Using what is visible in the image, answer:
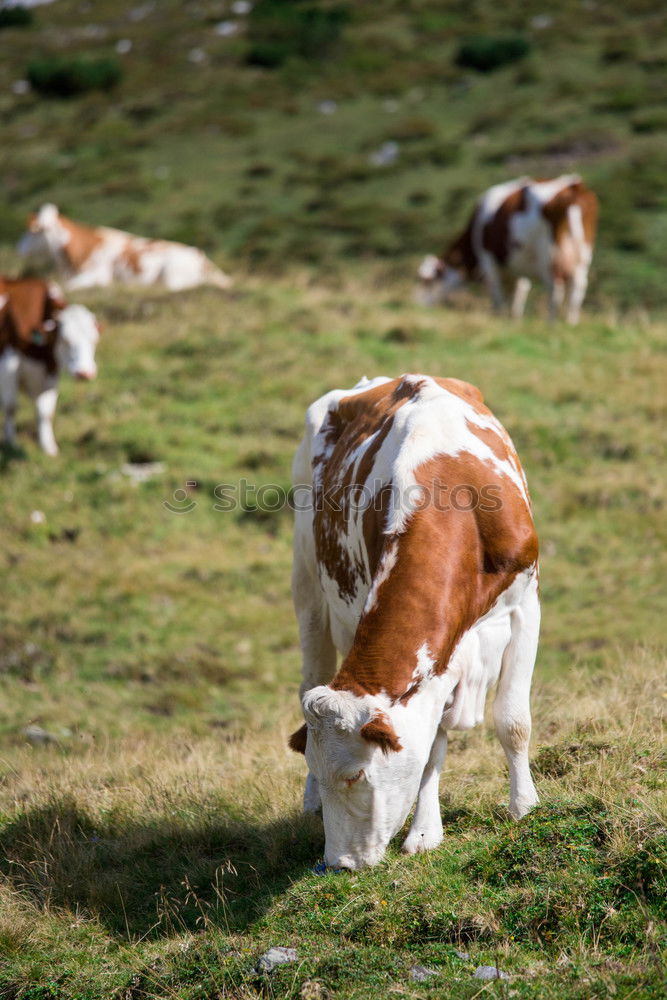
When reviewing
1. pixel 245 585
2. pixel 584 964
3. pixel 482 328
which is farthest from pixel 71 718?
pixel 482 328

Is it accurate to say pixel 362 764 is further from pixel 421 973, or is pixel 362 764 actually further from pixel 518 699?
pixel 518 699

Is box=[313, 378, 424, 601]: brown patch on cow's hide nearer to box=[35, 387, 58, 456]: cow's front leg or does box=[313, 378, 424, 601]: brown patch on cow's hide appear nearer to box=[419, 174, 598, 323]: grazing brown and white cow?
box=[35, 387, 58, 456]: cow's front leg

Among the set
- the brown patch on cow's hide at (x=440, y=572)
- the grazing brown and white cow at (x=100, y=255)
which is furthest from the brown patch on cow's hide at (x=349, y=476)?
the grazing brown and white cow at (x=100, y=255)

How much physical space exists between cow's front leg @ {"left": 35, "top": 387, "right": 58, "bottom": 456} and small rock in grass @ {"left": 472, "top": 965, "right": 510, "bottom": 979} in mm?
10310

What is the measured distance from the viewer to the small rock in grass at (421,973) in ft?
12.6

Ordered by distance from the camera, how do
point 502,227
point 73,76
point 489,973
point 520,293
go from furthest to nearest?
point 73,76
point 520,293
point 502,227
point 489,973

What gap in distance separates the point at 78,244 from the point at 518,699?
1865cm

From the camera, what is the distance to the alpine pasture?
4184 mm

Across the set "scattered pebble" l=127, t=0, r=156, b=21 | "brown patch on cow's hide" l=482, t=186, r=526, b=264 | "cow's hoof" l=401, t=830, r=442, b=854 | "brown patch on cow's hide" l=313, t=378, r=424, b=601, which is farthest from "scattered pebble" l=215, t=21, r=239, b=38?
"cow's hoof" l=401, t=830, r=442, b=854

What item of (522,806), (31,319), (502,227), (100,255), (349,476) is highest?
(349,476)

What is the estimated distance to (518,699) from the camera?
15.8 ft

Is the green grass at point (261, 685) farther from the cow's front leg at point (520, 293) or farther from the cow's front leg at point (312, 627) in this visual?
the cow's front leg at point (520, 293)

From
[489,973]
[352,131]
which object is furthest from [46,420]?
[352,131]

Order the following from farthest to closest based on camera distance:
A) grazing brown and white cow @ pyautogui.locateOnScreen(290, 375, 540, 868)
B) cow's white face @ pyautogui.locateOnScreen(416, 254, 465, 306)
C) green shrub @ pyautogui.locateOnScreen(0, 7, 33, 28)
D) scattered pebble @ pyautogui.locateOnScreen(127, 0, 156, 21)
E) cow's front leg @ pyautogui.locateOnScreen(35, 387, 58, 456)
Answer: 1. green shrub @ pyautogui.locateOnScreen(0, 7, 33, 28)
2. scattered pebble @ pyautogui.locateOnScreen(127, 0, 156, 21)
3. cow's white face @ pyautogui.locateOnScreen(416, 254, 465, 306)
4. cow's front leg @ pyautogui.locateOnScreen(35, 387, 58, 456)
5. grazing brown and white cow @ pyautogui.locateOnScreen(290, 375, 540, 868)
